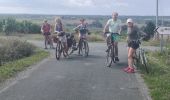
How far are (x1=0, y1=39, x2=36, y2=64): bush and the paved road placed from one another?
356 cm

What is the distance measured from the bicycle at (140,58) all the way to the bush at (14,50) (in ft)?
19.0

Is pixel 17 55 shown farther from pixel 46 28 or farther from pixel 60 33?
pixel 46 28

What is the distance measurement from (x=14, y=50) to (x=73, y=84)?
888 cm

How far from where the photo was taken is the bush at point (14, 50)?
1979 cm

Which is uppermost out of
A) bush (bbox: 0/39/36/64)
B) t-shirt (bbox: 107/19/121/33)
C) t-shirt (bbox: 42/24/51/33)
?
t-shirt (bbox: 107/19/121/33)

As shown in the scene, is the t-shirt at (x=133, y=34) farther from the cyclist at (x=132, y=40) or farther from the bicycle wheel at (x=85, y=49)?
the bicycle wheel at (x=85, y=49)

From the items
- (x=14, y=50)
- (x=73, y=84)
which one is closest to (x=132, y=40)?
(x=73, y=84)

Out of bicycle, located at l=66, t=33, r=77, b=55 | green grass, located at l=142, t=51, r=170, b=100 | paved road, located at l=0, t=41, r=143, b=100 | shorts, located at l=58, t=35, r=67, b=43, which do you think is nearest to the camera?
paved road, located at l=0, t=41, r=143, b=100

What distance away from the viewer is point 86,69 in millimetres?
15453

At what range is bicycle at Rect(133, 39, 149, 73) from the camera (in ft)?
49.5

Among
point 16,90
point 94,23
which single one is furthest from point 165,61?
point 94,23

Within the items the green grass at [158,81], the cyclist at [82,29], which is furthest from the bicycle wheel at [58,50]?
the green grass at [158,81]

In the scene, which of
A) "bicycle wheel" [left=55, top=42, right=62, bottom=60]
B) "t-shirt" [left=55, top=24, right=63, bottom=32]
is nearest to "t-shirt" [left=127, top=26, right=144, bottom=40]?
"bicycle wheel" [left=55, top=42, right=62, bottom=60]

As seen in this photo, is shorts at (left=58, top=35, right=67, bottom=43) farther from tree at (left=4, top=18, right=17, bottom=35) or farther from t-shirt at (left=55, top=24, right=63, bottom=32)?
tree at (left=4, top=18, right=17, bottom=35)
